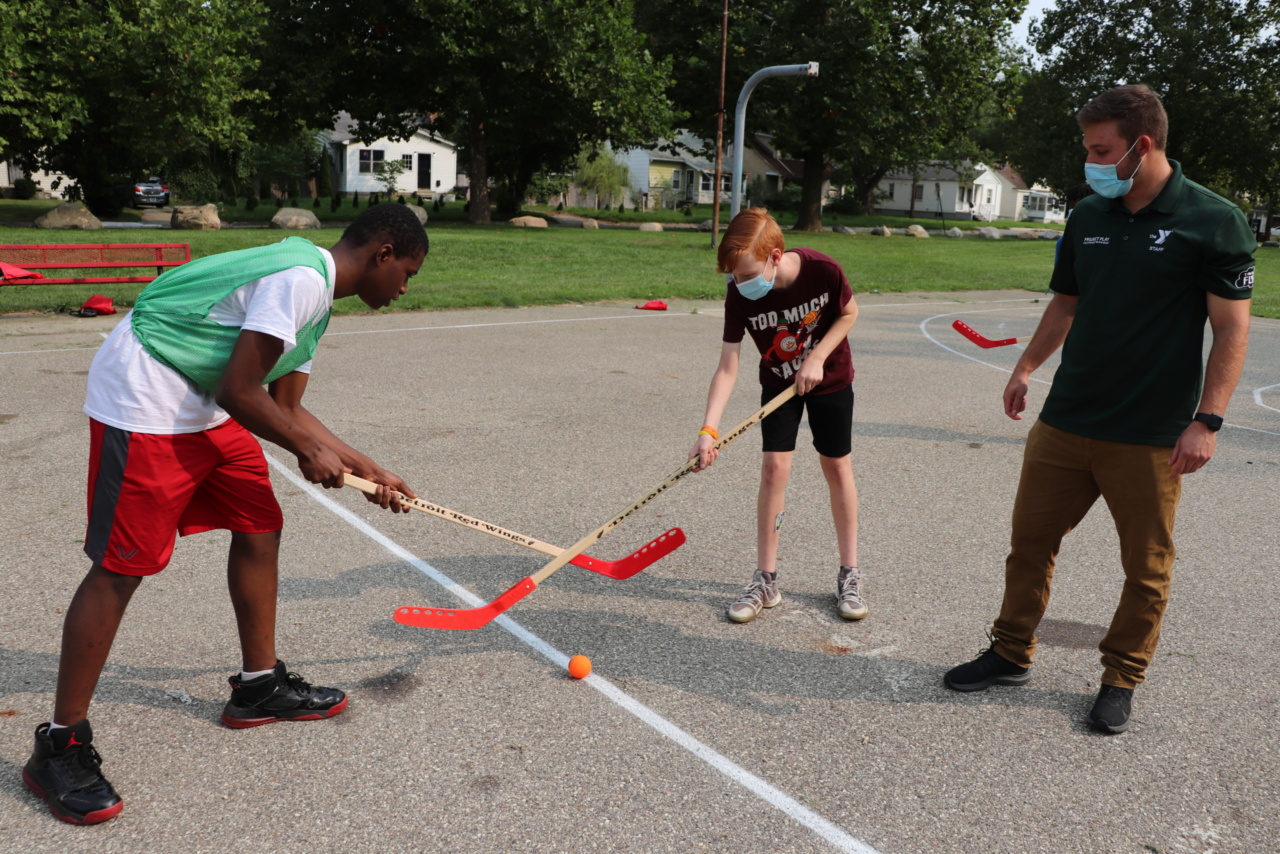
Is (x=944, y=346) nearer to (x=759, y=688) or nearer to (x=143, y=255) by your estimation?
(x=759, y=688)

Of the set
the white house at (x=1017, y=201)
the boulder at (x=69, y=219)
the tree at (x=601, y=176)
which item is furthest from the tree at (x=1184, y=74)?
the white house at (x=1017, y=201)

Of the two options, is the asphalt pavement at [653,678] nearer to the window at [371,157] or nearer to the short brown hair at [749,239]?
the short brown hair at [749,239]

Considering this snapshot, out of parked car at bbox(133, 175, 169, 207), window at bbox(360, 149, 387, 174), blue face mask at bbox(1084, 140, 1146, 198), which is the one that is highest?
window at bbox(360, 149, 387, 174)

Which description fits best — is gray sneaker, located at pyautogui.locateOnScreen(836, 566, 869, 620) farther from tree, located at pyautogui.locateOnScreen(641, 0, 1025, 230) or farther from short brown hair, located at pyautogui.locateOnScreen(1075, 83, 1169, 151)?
tree, located at pyautogui.locateOnScreen(641, 0, 1025, 230)

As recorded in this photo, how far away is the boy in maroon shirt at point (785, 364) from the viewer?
4051 millimetres

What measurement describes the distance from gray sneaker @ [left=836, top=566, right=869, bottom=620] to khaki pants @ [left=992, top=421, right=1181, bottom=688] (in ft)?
2.27

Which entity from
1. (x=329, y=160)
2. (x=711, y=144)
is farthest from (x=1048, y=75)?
(x=329, y=160)

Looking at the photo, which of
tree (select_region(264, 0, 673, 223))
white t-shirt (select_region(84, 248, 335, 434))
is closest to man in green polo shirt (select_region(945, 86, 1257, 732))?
white t-shirt (select_region(84, 248, 335, 434))

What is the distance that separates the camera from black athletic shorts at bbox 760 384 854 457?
4379 mm

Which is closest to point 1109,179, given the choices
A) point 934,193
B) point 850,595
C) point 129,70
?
point 850,595

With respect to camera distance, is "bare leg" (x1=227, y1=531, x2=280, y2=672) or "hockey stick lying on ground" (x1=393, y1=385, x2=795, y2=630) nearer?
"bare leg" (x1=227, y1=531, x2=280, y2=672)

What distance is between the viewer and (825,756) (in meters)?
3.37

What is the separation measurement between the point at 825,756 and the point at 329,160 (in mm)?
62094

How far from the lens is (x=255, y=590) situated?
11.0 feet
